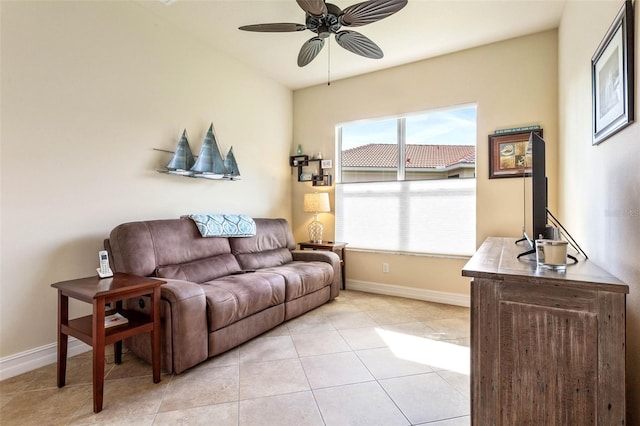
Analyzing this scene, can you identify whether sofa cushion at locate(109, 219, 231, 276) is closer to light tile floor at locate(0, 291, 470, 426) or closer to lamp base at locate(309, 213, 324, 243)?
light tile floor at locate(0, 291, 470, 426)

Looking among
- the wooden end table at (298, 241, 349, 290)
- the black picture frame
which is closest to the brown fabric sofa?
the wooden end table at (298, 241, 349, 290)

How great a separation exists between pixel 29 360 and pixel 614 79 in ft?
12.7

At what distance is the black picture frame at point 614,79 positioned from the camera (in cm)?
129

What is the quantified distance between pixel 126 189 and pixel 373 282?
3011 millimetres

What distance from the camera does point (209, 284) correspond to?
2.54 m

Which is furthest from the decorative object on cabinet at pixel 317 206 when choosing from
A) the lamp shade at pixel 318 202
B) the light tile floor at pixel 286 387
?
the light tile floor at pixel 286 387

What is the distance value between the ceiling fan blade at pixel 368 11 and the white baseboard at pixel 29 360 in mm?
3191

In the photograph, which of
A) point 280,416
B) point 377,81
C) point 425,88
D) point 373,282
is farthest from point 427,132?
point 280,416

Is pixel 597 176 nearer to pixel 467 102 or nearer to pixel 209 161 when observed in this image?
pixel 467 102

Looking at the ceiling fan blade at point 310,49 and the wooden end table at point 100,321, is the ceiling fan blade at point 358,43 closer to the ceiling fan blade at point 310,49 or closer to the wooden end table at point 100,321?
the ceiling fan blade at point 310,49

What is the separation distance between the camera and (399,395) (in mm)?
1842

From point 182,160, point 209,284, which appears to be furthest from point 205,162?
point 209,284

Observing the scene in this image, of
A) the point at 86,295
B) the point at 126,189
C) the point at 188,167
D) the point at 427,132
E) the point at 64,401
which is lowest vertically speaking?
the point at 64,401

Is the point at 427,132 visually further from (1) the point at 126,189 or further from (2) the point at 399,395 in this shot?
(1) the point at 126,189
